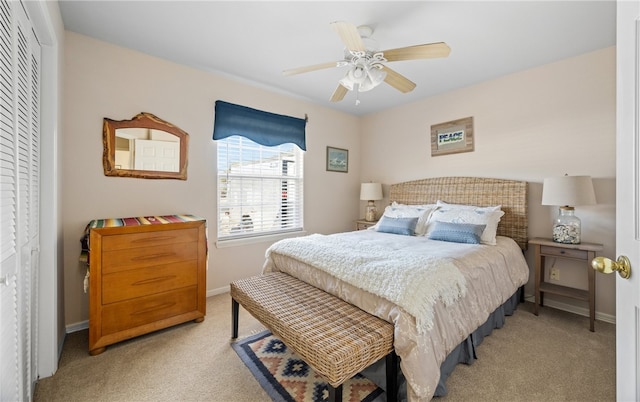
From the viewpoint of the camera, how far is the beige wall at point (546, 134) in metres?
2.49

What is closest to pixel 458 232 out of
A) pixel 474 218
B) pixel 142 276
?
pixel 474 218

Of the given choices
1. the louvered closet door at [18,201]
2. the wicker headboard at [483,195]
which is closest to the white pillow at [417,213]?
the wicker headboard at [483,195]

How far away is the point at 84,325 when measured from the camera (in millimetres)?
2361

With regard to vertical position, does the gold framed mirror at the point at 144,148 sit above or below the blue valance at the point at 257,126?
below

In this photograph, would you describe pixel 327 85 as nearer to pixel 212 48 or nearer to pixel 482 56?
pixel 212 48

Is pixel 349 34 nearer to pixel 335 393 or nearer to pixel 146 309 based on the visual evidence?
pixel 335 393

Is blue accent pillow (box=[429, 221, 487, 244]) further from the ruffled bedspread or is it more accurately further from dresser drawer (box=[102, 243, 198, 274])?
dresser drawer (box=[102, 243, 198, 274])

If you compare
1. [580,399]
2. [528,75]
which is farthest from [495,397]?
[528,75]

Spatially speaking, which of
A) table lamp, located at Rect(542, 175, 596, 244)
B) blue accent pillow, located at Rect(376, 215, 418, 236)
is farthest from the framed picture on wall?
table lamp, located at Rect(542, 175, 596, 244)

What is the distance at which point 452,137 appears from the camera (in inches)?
137

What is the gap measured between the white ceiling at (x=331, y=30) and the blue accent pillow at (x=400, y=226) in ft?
5.41

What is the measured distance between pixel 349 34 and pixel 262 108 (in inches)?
78.2

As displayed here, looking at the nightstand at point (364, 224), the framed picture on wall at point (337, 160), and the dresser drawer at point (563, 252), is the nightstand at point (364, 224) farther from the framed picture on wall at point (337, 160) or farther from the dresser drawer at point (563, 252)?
the dresser drawer at point (563, 252)

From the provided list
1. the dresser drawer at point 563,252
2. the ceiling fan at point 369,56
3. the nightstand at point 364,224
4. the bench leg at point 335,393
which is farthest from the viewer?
the nightstand at point 364,224
